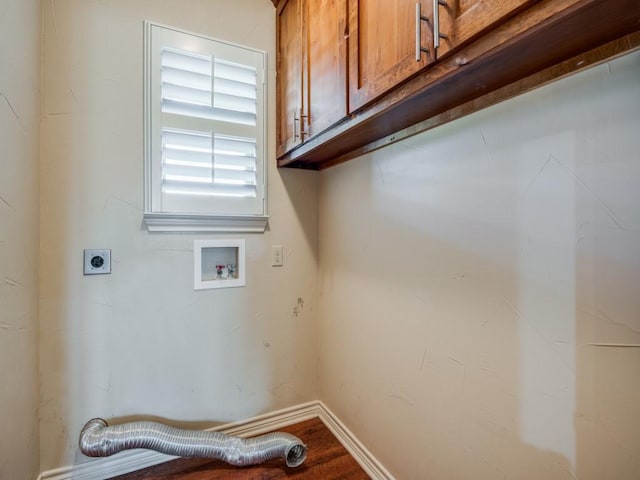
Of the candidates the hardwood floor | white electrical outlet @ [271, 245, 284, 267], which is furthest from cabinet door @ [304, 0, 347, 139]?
the hardwood floor

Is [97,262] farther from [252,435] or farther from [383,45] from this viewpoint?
[383,45]

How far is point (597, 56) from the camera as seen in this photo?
0.72m

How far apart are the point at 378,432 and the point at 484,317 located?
881mm

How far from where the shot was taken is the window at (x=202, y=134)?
153 centimetres

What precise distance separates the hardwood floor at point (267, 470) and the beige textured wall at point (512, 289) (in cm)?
20

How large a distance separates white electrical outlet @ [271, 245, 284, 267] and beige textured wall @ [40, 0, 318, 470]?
39mm

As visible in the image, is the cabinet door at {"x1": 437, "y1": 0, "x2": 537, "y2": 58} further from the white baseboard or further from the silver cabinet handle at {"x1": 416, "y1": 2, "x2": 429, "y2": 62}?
the white baseboard

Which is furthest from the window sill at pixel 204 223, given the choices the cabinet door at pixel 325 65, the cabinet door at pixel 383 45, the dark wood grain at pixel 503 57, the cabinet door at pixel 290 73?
the cabinet door at pixel 383 45

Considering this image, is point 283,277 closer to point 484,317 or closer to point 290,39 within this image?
point 484,317

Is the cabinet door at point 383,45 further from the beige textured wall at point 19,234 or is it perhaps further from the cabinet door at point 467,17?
the beige textured wall at point 19,234

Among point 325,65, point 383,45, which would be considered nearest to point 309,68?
point 325,65

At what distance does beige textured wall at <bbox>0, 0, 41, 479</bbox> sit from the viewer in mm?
1013

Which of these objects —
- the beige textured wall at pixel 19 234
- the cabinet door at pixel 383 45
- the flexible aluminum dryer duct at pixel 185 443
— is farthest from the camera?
the flexible aluminum dryer duct at pixel 185 443

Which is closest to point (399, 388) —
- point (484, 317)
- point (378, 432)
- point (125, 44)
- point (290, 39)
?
point (378, 432)
